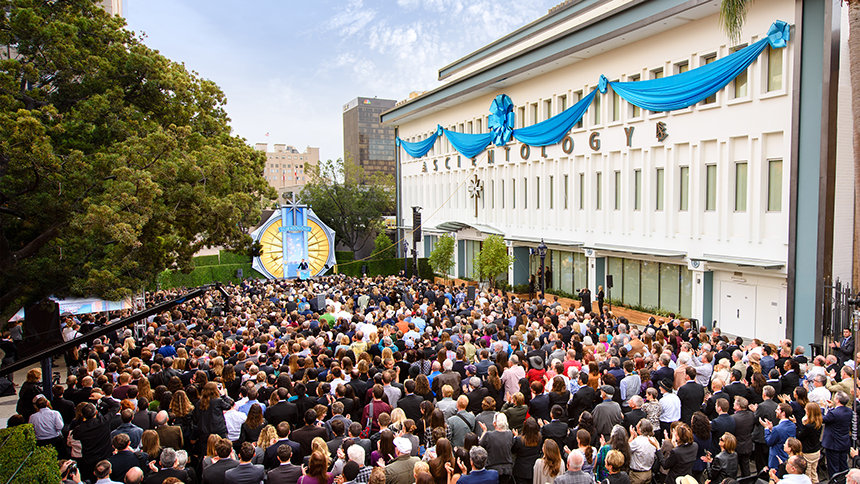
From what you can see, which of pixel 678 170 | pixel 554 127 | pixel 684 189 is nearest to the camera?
pixel 684 189

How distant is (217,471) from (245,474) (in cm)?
39

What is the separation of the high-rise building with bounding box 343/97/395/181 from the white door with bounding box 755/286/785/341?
11809cm

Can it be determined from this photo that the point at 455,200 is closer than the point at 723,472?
No

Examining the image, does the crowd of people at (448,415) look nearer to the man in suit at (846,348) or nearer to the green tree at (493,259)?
the man in suit at (846,348)

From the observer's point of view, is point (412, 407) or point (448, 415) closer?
point (448, 415)

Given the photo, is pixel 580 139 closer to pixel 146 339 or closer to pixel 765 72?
pixel 765 72

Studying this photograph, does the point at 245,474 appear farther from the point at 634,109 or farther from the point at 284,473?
the point at 634,109

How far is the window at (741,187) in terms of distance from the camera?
63.2ft

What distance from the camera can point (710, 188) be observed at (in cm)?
2064

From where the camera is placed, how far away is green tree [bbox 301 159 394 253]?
165 feet

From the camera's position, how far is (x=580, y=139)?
2698 centimetres

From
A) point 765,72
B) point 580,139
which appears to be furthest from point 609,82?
point 765,72

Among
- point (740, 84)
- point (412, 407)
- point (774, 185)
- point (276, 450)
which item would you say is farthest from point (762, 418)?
point (740, 84)

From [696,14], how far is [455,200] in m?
21.4
